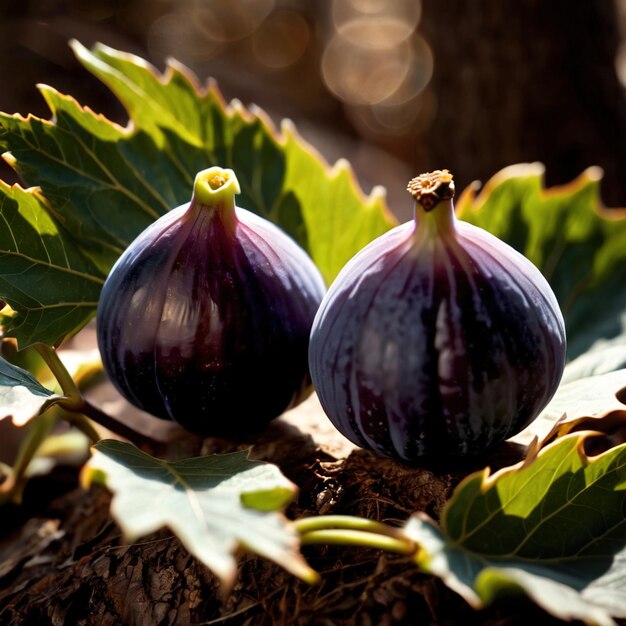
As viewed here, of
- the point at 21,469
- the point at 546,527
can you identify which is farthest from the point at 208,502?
the point at 21,469

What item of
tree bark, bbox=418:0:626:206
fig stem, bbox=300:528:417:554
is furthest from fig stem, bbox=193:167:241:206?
tree bark, bbox=418:0:626:206

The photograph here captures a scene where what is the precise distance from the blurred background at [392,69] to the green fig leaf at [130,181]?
0.58 m

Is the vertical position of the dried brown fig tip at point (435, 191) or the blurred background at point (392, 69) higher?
the dried brown fig tip at point (435, 191)

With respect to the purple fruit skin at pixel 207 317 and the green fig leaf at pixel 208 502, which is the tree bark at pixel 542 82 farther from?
the green fig leaf at pixel 208 502

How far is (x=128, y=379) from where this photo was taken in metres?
0.60

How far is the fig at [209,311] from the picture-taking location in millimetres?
561

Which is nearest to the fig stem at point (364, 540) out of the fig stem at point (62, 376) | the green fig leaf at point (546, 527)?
the green fig leaf at point (546, 527)

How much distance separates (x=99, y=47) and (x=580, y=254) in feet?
1.67

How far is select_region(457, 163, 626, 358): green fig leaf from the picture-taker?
790 mm

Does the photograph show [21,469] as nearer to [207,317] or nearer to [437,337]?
[207,317]

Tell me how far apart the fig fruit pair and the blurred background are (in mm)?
792

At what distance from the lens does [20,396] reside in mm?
520

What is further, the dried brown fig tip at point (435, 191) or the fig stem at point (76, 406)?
the fig stem at point (76, 406)

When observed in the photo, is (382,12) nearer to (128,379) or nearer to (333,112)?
(333,112)
